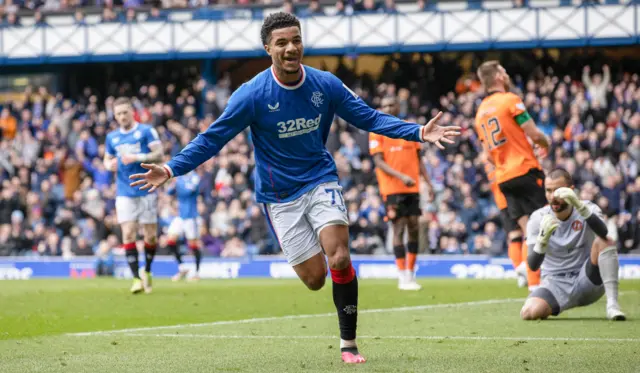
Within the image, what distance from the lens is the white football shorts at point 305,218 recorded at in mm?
8070

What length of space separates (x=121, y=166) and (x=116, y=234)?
1174 centimetres

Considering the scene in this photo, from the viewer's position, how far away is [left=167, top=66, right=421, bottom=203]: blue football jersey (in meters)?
8.04

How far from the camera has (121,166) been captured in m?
15.7

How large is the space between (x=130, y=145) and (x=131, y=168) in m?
0.34

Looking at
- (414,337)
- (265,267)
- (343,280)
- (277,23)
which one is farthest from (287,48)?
(265,267)

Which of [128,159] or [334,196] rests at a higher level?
[128,159]

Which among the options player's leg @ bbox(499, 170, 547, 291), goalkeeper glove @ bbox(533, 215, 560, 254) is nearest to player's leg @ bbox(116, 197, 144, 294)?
player's leg @ bbox(499, 170, 547, 291)

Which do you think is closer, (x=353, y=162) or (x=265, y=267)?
(x=265, y=267)

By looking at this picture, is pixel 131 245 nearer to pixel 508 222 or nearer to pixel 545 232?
pixel 508 222

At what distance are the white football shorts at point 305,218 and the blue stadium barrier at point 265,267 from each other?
13514mm

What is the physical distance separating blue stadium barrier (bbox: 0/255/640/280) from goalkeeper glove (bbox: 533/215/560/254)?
10967mm

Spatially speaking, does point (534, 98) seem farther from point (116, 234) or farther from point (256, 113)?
point (256, 113)

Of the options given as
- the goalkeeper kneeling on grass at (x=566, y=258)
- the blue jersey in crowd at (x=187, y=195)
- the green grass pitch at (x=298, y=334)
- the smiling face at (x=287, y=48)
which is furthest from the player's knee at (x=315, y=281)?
the blue jersey in crowd at (x=187, y=195)

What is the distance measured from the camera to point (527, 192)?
532 inches
